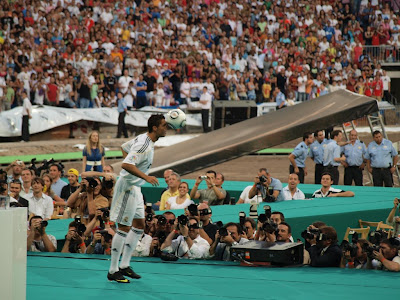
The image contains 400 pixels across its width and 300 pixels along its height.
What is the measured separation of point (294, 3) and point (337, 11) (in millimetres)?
1995

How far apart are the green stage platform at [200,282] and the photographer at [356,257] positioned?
18 centimetres

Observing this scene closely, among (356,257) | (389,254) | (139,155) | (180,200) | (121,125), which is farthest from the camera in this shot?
(121,125)

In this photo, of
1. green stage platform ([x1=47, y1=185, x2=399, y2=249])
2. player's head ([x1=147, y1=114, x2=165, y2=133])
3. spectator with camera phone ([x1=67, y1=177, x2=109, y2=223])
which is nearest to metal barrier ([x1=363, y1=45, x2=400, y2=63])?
green stage platform ([x1=47, y1=185, x2=399, y2=249])

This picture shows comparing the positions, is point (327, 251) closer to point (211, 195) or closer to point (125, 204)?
point (125, 204)

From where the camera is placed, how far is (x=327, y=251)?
8.15 m

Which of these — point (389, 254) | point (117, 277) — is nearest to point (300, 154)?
point (389, 254)

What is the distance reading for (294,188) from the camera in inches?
477

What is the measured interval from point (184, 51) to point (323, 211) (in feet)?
50.3

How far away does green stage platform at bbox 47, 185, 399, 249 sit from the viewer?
10184 mm

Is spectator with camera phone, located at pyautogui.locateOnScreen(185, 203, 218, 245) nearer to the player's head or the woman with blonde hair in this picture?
the player's head

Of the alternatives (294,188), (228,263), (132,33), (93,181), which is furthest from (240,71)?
(228,263)

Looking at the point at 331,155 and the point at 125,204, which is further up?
the point at 331,155

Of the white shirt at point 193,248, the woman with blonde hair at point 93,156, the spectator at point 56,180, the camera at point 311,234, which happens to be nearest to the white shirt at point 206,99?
the woman with blonde hair at point 93,156

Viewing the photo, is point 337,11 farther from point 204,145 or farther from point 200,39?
point 204,145
